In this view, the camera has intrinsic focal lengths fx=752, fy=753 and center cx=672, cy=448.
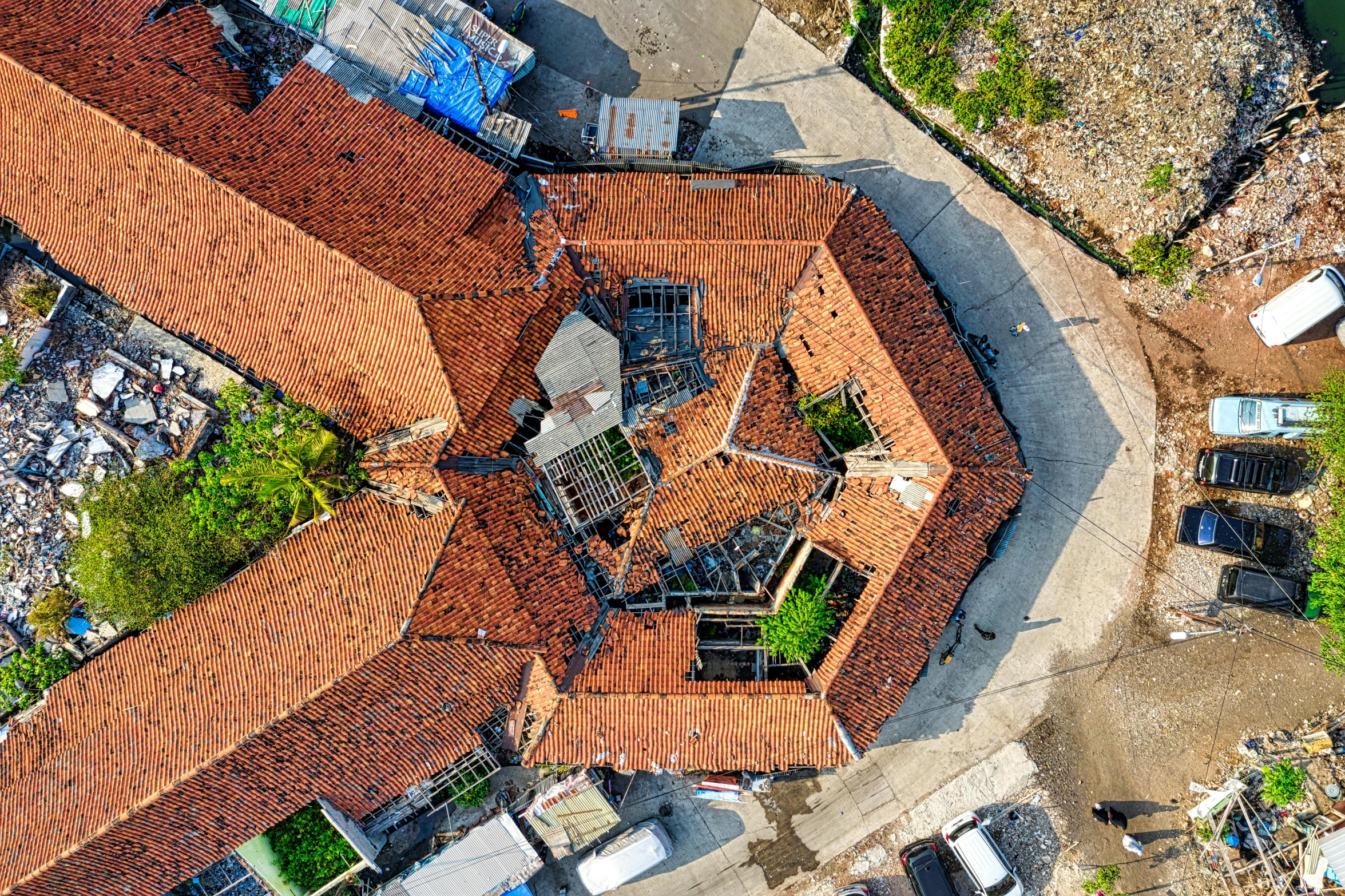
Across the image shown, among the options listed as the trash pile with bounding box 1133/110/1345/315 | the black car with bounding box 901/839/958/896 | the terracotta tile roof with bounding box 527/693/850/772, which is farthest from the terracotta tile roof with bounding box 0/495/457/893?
the trash pile with bounding box 1133/110/1345/315

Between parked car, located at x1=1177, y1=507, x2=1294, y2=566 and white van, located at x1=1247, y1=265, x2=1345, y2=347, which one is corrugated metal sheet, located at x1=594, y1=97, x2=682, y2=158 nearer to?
white van, located at x1=1247, y1=265, x2=1345, y2=347

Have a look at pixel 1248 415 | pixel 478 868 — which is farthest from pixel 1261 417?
pixel 478 868

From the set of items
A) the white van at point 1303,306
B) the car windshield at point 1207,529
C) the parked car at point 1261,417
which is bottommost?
the car windshield at point 1207,529

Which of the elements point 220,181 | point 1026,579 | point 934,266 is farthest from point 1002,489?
point 220,181

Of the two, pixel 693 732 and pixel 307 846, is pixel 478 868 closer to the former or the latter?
pixel 307 846

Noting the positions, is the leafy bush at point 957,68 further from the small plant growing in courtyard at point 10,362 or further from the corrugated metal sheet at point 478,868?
the small plant growing in courtyard at point 10,362

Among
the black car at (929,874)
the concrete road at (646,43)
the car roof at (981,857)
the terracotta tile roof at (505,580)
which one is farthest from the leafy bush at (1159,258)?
the terracotta tile roof at (505,580)
